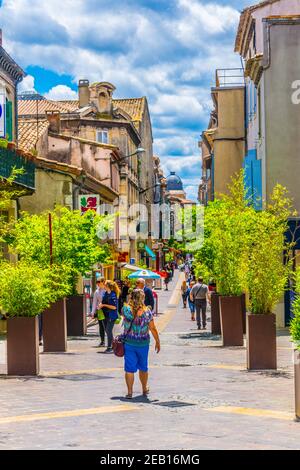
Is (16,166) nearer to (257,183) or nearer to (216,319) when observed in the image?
(216,319)

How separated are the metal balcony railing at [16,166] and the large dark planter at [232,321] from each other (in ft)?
21.9

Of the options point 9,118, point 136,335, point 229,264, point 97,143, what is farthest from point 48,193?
point 136,335

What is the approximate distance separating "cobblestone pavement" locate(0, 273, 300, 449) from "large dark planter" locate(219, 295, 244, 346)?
250 centimetres

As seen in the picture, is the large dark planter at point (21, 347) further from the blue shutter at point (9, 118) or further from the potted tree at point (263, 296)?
the blue shutter at point (9, 118)

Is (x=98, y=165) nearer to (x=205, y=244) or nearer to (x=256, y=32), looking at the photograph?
(x=256, y=32)

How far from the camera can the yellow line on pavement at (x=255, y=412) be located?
35.2 feet

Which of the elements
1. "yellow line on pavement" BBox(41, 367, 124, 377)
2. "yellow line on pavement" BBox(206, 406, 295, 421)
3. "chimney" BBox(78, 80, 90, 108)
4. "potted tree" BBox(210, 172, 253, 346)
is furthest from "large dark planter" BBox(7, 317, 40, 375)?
"chimney" BBox(78, 80, 90, 108)

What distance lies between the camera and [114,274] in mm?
56375

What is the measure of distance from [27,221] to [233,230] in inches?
228

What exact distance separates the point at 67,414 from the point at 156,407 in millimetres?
1247

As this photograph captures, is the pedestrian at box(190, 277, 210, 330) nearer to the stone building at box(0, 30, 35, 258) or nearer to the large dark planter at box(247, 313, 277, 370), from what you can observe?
the stone building at box(0, 30, 35, 258)

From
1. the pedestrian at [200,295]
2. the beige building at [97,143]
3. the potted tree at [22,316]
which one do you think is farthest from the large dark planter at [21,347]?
the beige building at [97,143]

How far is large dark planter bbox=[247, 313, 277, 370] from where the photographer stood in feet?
51.6
